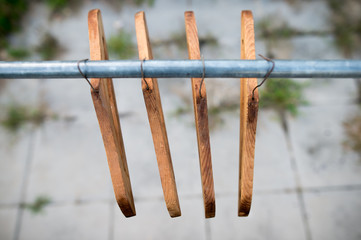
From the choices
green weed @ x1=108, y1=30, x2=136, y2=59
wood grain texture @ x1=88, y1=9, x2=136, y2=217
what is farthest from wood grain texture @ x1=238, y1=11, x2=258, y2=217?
green weed @ x1=108, y1=30, x2=136, y2=59

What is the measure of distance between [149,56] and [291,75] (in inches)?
18.3

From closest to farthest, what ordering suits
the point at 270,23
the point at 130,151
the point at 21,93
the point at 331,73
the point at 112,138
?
the point at 331,73
the point at 112,138
the point at 130,151
the point at 21,93
the point at 270,23

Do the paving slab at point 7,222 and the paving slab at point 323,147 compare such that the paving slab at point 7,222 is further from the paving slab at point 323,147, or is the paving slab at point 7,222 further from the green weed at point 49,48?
the paving slab at point 323,147

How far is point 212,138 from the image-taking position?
2.86 meters

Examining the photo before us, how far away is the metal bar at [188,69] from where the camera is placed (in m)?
0.87

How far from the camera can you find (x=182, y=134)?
9.51 ft

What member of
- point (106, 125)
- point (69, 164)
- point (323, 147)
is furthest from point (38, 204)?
point (323, 147)

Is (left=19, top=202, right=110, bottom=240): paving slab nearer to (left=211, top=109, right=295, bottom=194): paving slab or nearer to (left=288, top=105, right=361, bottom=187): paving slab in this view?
(left=211, top=109, right=295, bottom=194): paving slab

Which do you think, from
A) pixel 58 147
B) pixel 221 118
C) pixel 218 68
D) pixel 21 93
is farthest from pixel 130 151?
pixel 218 68

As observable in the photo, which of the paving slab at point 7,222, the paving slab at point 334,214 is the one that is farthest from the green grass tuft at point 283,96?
the paving slab at point 7,222

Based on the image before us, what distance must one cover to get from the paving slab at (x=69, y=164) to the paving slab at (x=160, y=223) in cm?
32

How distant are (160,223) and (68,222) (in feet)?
2.59

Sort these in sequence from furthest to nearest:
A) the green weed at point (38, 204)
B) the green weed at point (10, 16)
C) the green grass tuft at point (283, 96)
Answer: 1. the green weed at point (10, 16)
2. the green grass tuft at point (283, 96)
3. the green weed at point (38, 204)

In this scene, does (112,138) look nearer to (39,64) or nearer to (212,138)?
(39,64)
